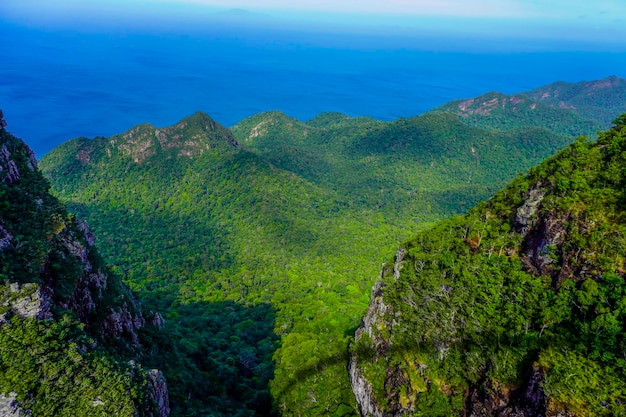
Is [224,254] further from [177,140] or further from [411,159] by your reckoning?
[411,159]

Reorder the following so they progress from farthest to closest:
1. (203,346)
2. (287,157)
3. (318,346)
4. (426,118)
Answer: (426,118) < (287,157) < (203,346) < (318,346)

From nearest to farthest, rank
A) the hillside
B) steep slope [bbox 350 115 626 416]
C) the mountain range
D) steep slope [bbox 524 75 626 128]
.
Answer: steep slope [bbox 350 115 626 416] → the mountain range → the hillside → steep slope [bbox 524 75 626 128]

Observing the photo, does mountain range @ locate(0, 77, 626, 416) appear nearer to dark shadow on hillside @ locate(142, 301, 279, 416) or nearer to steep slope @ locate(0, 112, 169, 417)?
dark shadow on hillside @ locate(142, 301, 279, 416)

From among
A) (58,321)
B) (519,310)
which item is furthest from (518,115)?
(58,321)

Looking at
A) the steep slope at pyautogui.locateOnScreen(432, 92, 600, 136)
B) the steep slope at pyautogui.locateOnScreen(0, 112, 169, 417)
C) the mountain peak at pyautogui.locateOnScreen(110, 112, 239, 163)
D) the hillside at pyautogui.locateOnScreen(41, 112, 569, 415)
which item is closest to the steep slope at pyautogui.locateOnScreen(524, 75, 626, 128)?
the steep slope at pyautogui.locateOnScreen(432, 92, 600, 136)

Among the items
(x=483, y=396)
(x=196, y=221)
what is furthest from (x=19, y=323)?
(x=196, y=221)

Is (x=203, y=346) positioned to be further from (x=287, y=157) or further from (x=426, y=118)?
(x=426, y=118)
